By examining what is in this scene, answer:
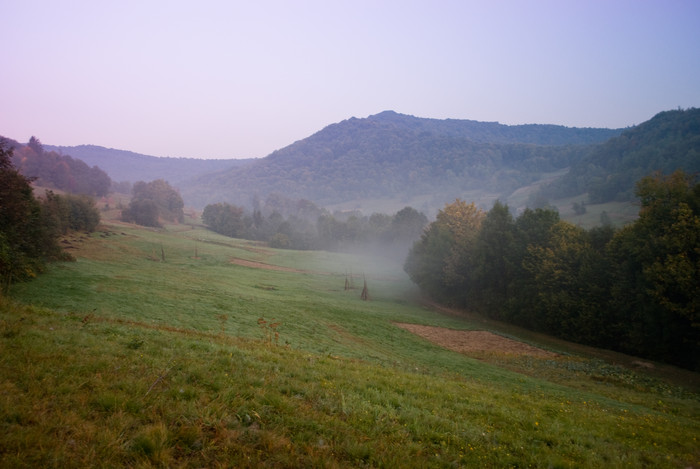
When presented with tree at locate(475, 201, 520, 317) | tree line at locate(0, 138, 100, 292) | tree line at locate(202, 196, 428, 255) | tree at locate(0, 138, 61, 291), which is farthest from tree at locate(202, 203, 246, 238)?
tree at locate(0, 138, 61, 291)

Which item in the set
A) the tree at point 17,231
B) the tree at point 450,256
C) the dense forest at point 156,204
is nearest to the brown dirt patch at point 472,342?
the tree at point 450,256

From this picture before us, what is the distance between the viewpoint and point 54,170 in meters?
101

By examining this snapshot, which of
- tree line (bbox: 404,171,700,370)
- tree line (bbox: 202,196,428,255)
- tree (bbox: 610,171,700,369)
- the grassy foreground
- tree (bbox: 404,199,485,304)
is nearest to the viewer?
the grassy foreground

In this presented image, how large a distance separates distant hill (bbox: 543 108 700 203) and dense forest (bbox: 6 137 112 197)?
6652 inches

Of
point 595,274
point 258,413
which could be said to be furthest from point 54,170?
point 595,274

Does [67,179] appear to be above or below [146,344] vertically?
above

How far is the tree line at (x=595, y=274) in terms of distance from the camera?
28562mm

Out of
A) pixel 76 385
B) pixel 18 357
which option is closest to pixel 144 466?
pixel 76 385

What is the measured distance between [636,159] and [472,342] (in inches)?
Result: 6470

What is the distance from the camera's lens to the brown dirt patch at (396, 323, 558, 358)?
28975 millimetres

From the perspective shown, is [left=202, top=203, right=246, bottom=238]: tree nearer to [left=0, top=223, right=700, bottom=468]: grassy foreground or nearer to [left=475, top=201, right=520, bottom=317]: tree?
[left=475, top=201, right=520, bottom=317]: tree

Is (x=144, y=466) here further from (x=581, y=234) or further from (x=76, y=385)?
(x=581, y=234)

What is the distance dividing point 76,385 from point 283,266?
64.6 metres

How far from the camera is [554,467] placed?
267 inches
